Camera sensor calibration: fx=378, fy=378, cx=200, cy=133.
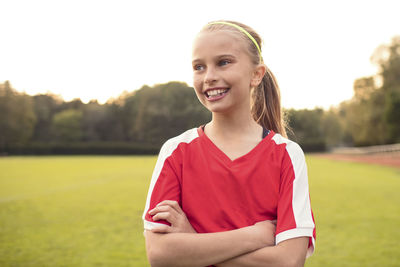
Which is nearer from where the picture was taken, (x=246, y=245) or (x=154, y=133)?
(x=246, y=245)

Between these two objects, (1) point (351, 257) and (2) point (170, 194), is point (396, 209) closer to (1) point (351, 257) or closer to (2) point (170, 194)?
(1) point (351, 257)

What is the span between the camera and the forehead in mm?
1576

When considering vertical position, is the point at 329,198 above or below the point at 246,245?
below

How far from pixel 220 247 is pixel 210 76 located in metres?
0.69

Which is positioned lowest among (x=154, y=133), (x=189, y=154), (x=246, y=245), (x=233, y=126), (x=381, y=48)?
(x=154, y=133)

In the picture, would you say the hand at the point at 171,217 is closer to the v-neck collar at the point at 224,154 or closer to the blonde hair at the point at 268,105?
the v-neck collar at the point at 224,154

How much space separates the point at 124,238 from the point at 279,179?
4606mm

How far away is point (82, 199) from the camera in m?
9.88

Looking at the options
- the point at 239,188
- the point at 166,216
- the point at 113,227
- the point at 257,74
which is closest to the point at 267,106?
the point at 257,74

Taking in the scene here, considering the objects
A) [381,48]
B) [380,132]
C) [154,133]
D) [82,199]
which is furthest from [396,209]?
[154,133]

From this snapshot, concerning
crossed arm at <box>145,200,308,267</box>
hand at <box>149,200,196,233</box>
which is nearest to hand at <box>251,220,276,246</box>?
crossed arm at <box>145,200,308,267</box>

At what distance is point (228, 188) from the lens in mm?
1564

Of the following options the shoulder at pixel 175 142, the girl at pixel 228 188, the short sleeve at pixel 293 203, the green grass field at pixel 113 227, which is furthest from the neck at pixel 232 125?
the green grass field at pixel 113 227

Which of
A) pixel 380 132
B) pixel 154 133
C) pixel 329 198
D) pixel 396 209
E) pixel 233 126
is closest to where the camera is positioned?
pixel 233 126
